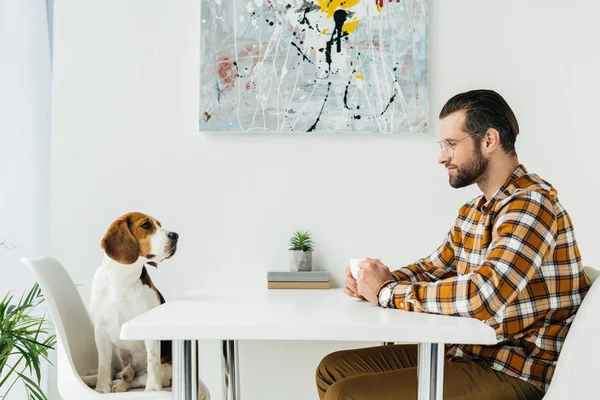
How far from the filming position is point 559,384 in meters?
1.38

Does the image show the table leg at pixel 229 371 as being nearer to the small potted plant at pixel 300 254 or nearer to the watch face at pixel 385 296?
the small potted plant at pixel 300 254

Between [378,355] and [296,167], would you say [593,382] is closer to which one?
[378,355]

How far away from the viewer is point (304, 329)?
4.06 feet

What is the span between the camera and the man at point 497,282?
139 centimetres

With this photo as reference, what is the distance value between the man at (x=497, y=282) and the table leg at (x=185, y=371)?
38cm

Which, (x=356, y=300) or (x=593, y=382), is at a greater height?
(x=356, y=300)

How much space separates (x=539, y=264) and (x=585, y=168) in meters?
1.24

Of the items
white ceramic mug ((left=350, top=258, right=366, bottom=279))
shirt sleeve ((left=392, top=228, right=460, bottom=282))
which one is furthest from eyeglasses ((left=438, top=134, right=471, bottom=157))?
white ceramic mug ((left=350, top=258, right=366, bottom=279))

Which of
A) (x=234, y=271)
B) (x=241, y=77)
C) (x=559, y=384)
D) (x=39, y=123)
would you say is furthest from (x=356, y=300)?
(x=39, y=123)

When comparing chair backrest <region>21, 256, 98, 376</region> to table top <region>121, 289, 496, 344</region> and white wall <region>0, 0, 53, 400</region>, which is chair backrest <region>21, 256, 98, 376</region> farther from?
white wall <region>0, 0, 53, 400</region>

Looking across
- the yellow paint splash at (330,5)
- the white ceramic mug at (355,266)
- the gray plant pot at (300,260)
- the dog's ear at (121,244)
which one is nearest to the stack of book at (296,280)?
the gray plant pot at (300,260)

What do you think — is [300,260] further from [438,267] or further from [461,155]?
[461,155]

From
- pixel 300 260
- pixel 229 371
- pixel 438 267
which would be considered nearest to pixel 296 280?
pixel 300 260

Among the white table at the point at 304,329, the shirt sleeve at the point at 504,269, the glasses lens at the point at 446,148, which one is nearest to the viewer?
the white table at the point at 304,329
